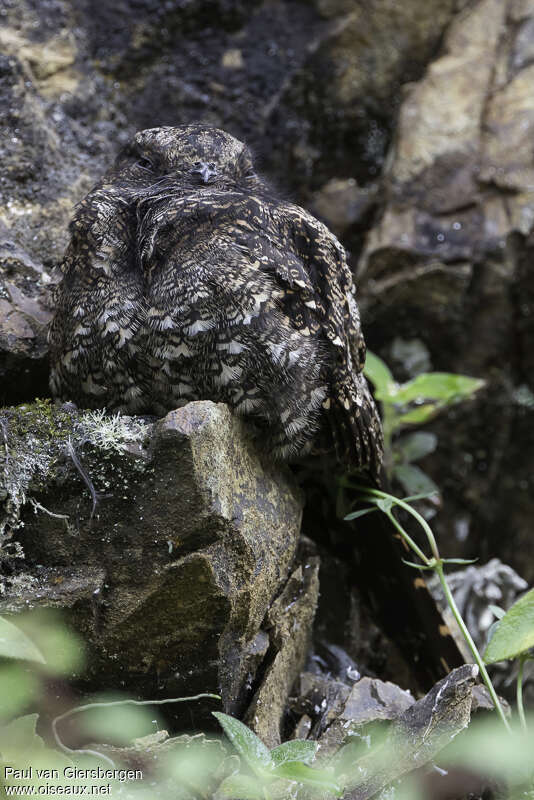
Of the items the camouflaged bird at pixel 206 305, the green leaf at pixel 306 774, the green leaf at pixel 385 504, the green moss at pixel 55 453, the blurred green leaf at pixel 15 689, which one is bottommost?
the green leaf at pixel 306 774

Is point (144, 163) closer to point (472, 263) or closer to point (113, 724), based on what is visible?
point (113, 724)

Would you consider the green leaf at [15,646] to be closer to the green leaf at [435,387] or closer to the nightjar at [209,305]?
the nightjar at [209,305]

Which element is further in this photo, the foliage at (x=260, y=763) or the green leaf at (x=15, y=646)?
the foliage at (x=260, y=763)

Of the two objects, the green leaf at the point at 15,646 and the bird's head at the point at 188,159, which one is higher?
the bird's head at the point at 188,159

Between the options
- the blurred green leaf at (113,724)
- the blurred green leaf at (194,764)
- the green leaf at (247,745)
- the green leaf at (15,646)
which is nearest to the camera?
the green leaf at (15,646)

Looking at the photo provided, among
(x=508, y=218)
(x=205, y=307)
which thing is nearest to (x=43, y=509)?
(x=205, y=307)

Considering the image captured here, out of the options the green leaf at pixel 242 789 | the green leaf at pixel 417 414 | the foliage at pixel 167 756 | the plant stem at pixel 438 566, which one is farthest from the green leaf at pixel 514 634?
the green leaf at pixel 417 414
